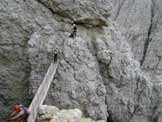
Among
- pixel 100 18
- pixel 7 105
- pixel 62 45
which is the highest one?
pixel 100 18

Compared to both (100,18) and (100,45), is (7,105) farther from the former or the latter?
(100,18)

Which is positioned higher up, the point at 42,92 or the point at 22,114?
the point at 42,92

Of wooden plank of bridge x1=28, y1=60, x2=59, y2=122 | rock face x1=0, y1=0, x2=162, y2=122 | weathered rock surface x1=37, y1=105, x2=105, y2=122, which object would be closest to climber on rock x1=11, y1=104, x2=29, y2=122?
wooden plank of bridge x1=28, y1=60, x2=59, y2=122

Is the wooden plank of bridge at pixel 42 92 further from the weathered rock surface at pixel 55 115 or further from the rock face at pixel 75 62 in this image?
the rock face at pixel 75 62

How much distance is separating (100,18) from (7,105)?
554 centimetres

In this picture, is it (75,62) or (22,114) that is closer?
(22,114)

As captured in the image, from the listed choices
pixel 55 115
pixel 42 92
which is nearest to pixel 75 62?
pixel 42 92

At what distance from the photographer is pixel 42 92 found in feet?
31.8

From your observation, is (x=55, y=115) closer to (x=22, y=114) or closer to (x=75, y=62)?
(x=22, y=114)

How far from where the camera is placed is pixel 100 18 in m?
12.5

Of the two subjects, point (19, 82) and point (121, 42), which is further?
point (121, 42)

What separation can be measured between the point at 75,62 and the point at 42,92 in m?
2.28

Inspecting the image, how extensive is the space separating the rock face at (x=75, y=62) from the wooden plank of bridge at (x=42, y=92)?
56 cm

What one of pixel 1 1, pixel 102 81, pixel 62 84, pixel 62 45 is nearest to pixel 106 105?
pixel 102 81
